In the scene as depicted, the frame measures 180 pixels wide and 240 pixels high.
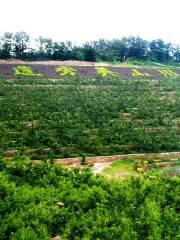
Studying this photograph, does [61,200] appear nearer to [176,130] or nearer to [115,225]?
[115,225]

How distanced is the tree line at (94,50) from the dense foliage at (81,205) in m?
29.3

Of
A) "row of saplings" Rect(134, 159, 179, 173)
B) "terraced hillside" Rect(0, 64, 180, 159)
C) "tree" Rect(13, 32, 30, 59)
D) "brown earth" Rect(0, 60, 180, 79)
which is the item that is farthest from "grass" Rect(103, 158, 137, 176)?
"tree" Rect(13, 32, 30, 59)

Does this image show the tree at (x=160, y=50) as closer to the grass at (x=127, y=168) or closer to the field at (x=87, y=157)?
the field at (x=87, y=157)

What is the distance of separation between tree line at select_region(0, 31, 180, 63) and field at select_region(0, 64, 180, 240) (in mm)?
10211

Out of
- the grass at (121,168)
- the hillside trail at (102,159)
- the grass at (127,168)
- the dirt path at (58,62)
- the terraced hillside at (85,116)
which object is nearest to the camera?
the grass at (127,168)

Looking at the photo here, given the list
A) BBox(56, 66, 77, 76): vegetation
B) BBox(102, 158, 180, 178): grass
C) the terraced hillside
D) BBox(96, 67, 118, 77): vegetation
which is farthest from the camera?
BBox(96, 67, 118, 77): vegetation

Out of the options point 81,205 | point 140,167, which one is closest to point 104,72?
point 140,167

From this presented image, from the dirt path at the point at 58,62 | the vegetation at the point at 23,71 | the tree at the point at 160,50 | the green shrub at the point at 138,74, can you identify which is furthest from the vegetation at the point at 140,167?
the tree at the point at 160,50

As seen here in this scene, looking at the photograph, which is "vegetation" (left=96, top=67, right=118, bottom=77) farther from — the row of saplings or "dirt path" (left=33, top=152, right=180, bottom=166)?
the row of saplings

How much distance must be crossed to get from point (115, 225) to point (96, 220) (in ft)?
1.93

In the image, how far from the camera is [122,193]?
523 inches

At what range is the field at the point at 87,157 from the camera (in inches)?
459

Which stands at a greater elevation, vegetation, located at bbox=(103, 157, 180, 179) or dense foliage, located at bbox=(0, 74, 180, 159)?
dense foliage, located at bbox=(0, 74, 180, 159)

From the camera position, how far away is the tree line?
44.4 m
